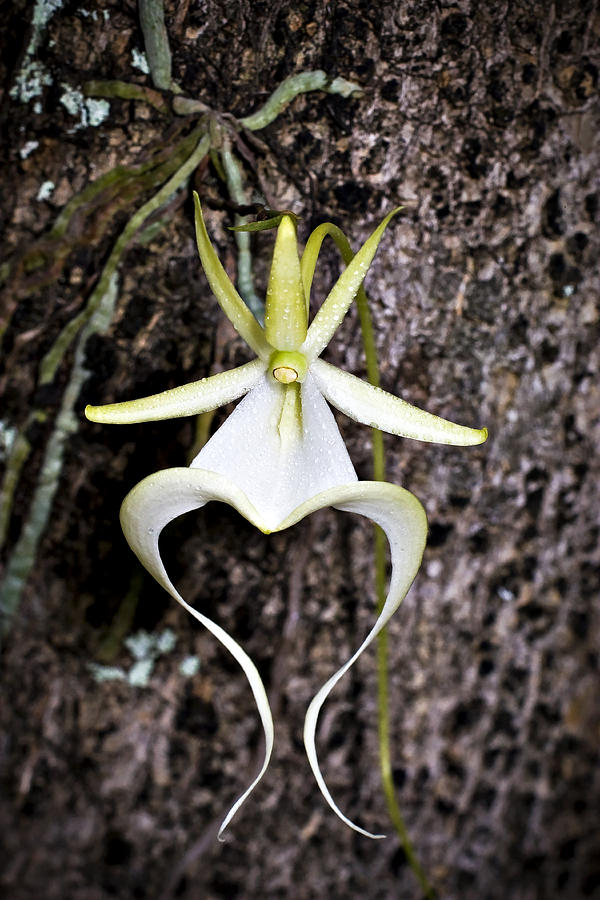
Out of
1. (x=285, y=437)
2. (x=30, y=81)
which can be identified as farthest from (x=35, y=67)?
(x=285, y=437)

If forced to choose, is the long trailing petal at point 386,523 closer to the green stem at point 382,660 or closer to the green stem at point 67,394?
the green stem at point 382,660

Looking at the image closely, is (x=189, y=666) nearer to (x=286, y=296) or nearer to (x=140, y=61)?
(x=286, y=296)

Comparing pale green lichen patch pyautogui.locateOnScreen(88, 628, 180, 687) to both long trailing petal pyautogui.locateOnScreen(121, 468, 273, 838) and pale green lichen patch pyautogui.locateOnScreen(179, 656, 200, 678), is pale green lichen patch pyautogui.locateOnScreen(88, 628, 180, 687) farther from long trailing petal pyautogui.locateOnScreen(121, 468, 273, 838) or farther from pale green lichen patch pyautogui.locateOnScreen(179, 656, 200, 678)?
long trailing petal pyautogui.locateOnScreen(121, 468, 273, 838)

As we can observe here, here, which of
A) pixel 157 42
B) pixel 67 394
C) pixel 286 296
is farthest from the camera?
pixel 67 394

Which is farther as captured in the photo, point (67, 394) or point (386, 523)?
point (67, 394)

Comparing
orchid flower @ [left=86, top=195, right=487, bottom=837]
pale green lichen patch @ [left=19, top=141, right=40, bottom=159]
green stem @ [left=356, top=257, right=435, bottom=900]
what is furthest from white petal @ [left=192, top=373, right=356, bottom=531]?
pale green lichen patch @ [left=19, top=141, right=40, bottom=159]

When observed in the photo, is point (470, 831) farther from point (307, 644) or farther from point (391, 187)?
point (391, 187)
